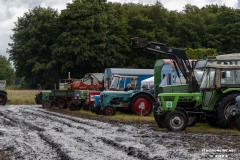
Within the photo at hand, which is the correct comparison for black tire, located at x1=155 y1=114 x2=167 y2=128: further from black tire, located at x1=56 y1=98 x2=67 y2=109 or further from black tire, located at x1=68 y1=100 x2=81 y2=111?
black tire, located at x1=56 y1=98 x2=67 y2=109

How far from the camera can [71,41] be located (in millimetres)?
59219

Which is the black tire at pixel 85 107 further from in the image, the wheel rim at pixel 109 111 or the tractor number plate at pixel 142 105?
the tractor number plate at pixel 142 105

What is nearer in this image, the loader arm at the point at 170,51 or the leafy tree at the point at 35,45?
the loader arm at the point at 170,51

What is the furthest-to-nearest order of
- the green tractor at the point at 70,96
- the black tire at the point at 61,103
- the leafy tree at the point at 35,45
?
the leafy tree at the point at 35,45 < the black tire at the point at 61,103 < the green tractor at the point at 70,96

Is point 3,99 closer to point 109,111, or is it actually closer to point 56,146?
point 109,111

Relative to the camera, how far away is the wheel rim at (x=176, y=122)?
1638 cm

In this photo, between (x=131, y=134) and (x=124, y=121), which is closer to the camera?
(x=131, y=134)

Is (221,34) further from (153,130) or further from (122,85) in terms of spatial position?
(153,130)

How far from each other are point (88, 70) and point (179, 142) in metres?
49.7

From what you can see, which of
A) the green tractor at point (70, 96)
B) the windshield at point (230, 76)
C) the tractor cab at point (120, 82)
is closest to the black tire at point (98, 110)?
the tractor cab at point (120, 82)

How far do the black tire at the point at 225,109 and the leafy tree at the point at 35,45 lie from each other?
47.2m

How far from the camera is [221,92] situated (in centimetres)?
1686

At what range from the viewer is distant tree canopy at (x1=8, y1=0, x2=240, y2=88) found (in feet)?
197

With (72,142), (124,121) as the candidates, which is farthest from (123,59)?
(72,142)
